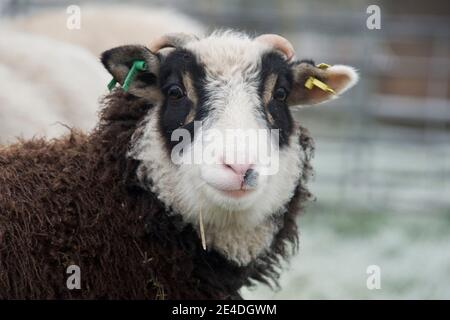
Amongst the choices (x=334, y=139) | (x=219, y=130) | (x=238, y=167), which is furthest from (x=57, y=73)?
(x=334, y=139)

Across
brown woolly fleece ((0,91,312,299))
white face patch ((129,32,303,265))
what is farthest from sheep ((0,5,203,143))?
white face patch ((129,32,303,265))

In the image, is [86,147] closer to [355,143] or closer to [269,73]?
[269,73]

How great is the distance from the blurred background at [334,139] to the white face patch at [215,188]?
683mm

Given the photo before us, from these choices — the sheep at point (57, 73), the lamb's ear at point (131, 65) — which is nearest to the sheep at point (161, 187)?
the lamb's ear at point (131, 65)

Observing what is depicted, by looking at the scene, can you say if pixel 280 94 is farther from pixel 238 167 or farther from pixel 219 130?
pixel 238 167

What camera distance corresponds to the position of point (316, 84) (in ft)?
15.0

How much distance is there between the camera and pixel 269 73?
4391mm

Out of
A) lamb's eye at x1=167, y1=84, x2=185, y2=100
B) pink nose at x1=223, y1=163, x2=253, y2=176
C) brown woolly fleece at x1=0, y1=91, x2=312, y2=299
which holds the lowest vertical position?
brown woolly fleece at x1=0, y1=91, x2=312, y2=299

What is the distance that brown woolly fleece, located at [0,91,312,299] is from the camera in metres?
4.02

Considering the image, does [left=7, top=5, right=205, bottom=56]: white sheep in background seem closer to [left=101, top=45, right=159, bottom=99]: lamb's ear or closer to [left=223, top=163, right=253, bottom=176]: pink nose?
[left=101, top=45, right=159, bottom=99]: lamb's ear

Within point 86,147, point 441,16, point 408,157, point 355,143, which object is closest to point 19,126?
point 86,147

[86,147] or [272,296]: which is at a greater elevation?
[86,147]

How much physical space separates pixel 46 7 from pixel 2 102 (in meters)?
6.27

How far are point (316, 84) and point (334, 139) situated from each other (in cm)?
835
